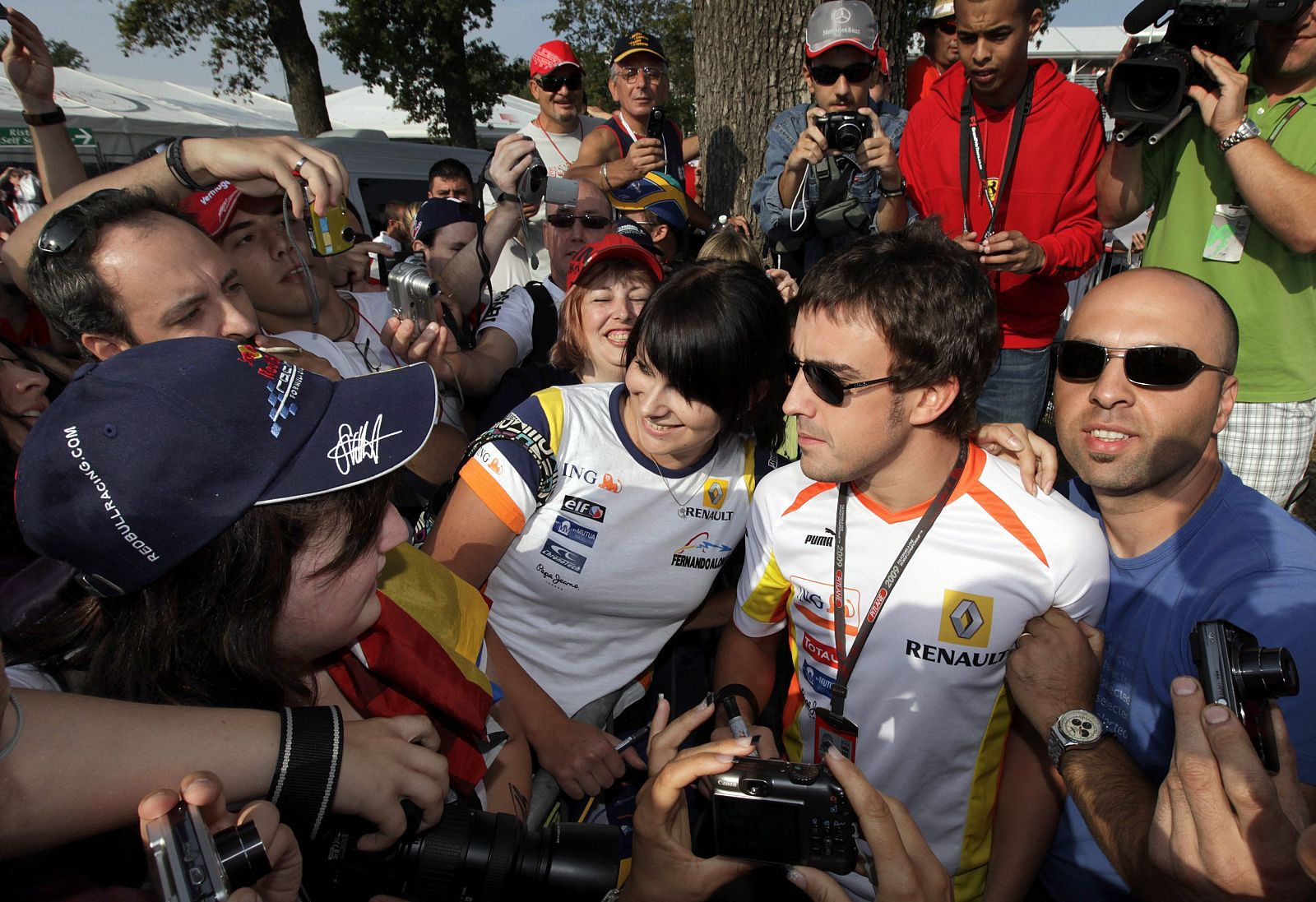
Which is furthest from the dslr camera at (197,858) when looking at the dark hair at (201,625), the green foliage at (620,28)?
the green foliage at (620,28)

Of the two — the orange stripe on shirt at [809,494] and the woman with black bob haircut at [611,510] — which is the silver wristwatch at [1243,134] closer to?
the woman with black bob haircut at [611,510]

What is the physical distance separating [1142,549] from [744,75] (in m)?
3.60

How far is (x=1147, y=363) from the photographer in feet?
6.17

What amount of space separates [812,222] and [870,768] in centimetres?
259

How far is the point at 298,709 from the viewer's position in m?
1.21

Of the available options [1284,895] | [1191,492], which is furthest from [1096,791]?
[1191,492]

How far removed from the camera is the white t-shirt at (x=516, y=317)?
3463 millimetres

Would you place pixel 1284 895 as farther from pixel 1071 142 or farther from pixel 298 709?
pixel 1071 142

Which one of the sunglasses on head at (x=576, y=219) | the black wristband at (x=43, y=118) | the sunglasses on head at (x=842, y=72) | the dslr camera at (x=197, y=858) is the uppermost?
the sunglasses on head at (x=842, y=72)

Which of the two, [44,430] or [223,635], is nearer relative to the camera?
[44,430]

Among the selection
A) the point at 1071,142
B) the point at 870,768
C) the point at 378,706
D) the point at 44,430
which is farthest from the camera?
the point at 1071,142

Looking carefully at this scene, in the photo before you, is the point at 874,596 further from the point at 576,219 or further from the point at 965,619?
the point at 576,219

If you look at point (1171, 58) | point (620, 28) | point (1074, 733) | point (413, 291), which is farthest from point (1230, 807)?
point (620, 28)

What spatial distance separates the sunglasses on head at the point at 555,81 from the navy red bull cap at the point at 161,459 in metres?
4.40
